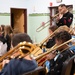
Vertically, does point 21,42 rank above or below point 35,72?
above

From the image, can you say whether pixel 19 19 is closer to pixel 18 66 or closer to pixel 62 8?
pixel 62 8

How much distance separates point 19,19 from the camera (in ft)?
25.9

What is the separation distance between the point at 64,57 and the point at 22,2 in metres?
5.51

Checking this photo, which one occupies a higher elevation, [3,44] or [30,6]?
[30,6]

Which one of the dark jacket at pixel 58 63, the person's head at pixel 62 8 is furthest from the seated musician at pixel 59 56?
the person's head at pixel 62 8

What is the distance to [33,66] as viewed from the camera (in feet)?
5.08

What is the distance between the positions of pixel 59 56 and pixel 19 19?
234 inches

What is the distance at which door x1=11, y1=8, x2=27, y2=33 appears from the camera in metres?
7.56

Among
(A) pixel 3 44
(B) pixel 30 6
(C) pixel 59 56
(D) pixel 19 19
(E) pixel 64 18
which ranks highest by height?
(B) pixel 30 6

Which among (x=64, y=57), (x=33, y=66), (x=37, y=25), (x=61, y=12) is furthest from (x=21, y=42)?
(x=37, y=25)

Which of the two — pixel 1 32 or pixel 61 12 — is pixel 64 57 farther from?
pixel 1 32

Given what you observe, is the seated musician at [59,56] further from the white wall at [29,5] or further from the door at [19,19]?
the door at [19,19]

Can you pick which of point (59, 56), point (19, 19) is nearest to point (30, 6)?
point (19, 19)

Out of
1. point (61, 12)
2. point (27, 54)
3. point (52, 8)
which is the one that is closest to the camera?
point (27, 54)
